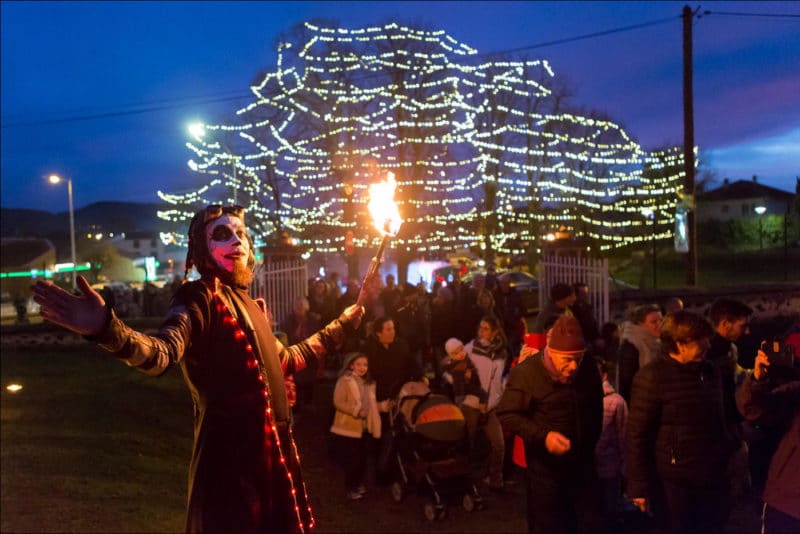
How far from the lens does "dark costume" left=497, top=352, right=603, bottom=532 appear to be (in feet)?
15.7

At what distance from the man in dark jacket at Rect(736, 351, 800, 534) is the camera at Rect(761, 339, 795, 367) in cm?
9

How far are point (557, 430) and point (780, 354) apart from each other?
1.80m

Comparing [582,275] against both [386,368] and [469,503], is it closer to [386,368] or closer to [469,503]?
[386,368]

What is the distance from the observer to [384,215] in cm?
292

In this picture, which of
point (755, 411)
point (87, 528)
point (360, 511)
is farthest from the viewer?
point (360, 511)

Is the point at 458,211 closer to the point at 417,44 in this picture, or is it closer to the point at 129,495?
the point at 417,44

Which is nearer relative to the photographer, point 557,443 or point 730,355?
point 557,443

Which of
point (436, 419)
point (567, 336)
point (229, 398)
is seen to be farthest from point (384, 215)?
point (436, 419)

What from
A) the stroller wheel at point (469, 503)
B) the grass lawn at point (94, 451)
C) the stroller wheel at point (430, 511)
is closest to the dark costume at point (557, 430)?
the stroller wheel at point (430, 511)

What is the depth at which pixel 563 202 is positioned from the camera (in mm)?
26672

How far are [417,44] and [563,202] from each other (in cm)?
802

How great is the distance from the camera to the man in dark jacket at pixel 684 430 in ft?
15.3

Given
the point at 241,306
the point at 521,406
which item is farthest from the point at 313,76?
the point at 241,306

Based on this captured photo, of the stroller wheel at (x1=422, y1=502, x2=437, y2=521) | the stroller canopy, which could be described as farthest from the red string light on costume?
the stroller wheel at (x1=422, y1=502, x2=437, y2=521)
